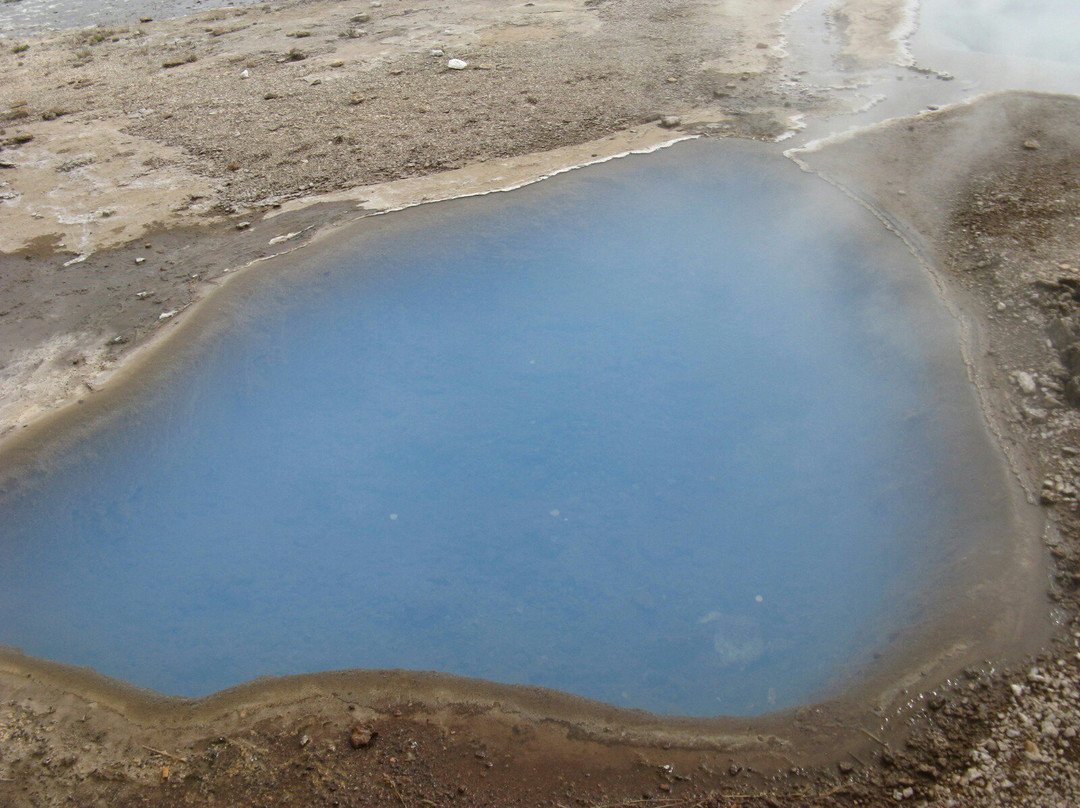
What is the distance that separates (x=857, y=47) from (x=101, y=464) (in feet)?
30.5

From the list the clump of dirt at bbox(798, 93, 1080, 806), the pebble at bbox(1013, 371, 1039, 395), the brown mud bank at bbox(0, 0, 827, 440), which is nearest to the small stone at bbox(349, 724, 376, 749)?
the clump of dirt at bbox(798, 93, 1080, 806)

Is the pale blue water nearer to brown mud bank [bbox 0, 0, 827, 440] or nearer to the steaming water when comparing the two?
brown mud bank [bbox 0, 0, 827, 440]

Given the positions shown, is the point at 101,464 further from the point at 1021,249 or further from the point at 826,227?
the point at 1021,249

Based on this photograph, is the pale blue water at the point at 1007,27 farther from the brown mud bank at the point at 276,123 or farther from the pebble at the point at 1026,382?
the pebble at the point at 1026,382

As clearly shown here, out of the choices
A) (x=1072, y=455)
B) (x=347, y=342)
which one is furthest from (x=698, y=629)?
(x=347, y=342)

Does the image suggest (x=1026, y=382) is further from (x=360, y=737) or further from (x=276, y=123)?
(x=276, y=123)

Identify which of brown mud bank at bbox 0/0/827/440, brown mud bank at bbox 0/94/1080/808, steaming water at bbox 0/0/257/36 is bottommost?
brown mud bank at bbox 0/94/1080/808

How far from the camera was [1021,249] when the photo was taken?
5598mm

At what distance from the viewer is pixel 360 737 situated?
3.34 meters

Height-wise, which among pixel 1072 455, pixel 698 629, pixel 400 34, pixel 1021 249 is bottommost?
pixel 698 629

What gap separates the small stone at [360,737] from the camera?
3326mm

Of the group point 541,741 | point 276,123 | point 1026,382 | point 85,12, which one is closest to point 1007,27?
point 1026,382

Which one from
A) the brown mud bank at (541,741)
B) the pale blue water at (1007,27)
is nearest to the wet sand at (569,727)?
the brown mud bank at (541,741)

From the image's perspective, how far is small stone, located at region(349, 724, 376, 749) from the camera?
10.9 ft
